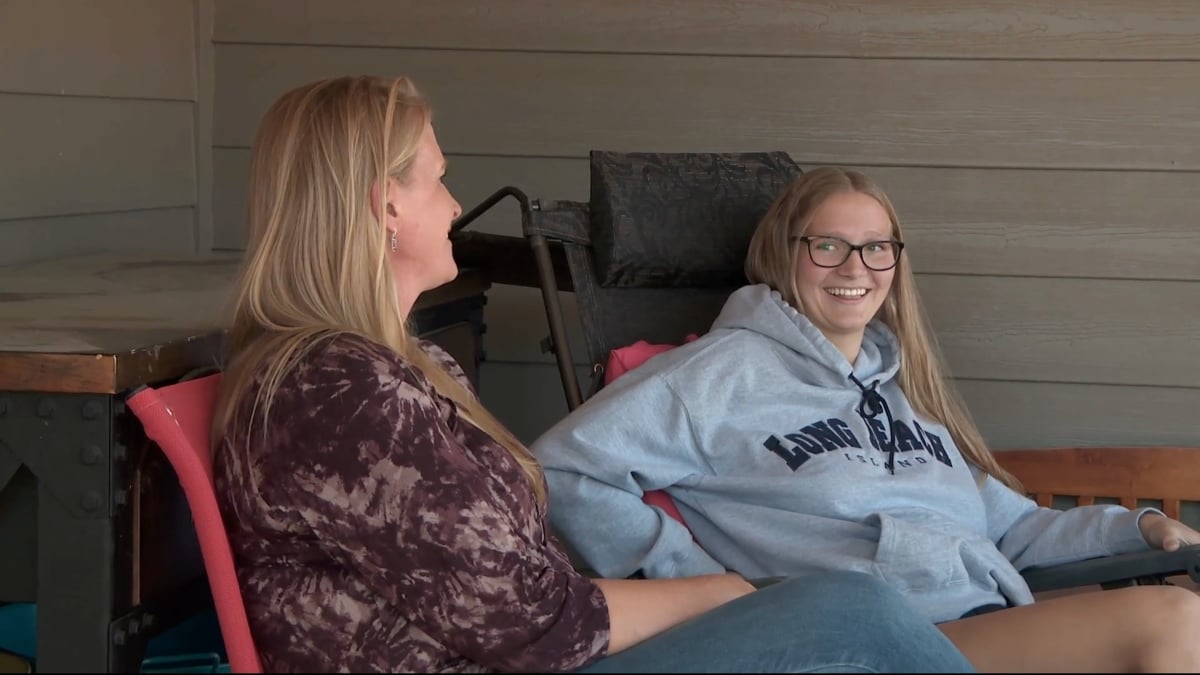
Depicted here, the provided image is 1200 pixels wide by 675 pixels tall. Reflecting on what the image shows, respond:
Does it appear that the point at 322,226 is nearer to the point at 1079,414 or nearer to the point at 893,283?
the point at 893,283

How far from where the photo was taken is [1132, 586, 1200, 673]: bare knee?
185cm

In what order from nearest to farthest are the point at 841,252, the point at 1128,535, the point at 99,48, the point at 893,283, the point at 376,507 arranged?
1. the point at 376,507
2. the point at 1128,535
3. the point at 841,252
4. the point at 893,283
5. the point at 99,48

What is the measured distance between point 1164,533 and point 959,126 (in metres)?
1.10

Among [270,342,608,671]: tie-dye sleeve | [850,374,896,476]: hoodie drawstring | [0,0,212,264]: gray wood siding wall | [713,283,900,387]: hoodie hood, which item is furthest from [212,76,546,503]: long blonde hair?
[0,0,212,264]: gray wood siding wall

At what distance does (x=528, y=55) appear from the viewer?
311 centimetres

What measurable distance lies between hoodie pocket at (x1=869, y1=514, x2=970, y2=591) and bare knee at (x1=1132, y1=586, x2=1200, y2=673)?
1.06 ft

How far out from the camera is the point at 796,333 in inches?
92.5

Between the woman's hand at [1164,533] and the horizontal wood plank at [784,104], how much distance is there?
97 cm

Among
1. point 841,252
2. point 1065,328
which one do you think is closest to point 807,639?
point 841,252

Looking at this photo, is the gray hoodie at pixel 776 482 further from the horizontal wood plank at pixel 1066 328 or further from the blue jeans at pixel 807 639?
the horizontal wood plank at pixel 1066 328

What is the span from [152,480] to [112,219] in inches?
53.4

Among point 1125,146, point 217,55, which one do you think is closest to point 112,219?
point 217,55

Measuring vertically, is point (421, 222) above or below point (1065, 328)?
above

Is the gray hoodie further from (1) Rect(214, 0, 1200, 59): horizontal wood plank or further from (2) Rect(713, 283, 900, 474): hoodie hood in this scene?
(1) Rect(214, 0, 1200, 59): horizontal wood plank
